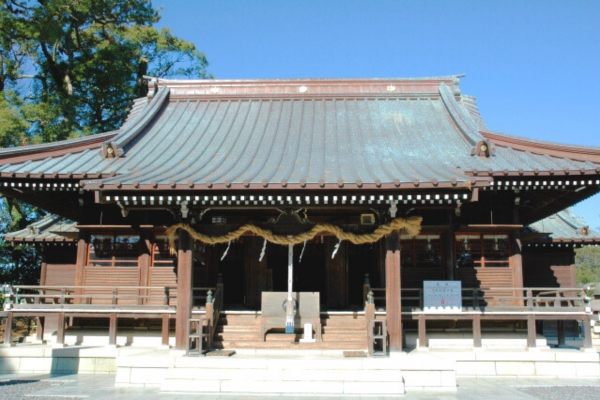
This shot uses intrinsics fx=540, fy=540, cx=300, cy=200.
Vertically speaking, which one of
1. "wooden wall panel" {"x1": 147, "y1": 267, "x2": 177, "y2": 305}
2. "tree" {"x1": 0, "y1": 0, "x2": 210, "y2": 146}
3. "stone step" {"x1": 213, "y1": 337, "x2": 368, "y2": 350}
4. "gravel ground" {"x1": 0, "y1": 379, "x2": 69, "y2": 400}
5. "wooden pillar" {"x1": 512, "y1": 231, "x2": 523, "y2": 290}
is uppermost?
"tree" {"x1": 0, "y1": 0, "x2": 210, "y2": 146}

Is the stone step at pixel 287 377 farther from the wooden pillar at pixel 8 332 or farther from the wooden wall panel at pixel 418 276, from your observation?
the wooden pillar at pixel 8 332

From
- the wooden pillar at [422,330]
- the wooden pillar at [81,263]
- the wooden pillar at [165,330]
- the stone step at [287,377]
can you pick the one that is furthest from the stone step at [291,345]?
the wooden pillar at [81,263]

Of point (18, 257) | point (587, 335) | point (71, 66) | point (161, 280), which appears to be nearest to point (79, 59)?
point (71, 66)

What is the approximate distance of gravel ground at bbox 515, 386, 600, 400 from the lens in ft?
34.3

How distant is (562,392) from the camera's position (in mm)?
10992

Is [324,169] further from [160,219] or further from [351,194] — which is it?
[160,219]

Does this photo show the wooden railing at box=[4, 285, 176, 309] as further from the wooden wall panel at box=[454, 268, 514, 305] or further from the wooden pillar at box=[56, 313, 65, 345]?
the wooden wall panel at box=[454, 268, 514, 305]

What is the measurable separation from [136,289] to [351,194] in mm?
7303

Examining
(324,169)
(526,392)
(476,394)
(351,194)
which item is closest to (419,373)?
(476,394)

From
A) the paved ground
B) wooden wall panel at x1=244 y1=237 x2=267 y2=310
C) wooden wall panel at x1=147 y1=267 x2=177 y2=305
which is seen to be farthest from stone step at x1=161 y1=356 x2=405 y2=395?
wooden wall panel at x1=244 y1=237 x2=267 y2=310

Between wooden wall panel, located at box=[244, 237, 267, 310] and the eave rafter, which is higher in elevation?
the eave rafter

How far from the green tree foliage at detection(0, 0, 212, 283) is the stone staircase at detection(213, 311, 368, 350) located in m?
14.0

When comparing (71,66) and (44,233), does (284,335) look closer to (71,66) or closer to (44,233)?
(44,233)

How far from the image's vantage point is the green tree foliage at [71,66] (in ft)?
79.9
